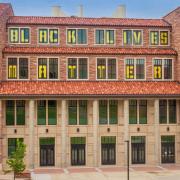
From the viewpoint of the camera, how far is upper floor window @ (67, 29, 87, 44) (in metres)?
52.0

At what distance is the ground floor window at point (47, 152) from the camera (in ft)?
162

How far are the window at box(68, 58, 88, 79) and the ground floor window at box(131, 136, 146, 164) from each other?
842 centimetres

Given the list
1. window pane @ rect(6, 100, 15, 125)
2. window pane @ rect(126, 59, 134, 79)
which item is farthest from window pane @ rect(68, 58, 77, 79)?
window pane @ rect(6, 100, 15, 125)

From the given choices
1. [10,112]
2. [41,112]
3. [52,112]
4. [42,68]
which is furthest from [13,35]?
[52,112]

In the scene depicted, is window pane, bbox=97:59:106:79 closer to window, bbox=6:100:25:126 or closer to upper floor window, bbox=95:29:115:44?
upper floor window, bbox=95:29:115:44

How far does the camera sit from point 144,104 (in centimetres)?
→ 5084

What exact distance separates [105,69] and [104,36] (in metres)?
3.82

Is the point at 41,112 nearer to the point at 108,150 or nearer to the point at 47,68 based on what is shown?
the point at 47,68

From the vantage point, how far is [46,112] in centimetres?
4941

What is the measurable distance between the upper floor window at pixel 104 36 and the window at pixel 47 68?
17.7 feet

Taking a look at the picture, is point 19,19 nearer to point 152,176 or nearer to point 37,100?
point 37,100

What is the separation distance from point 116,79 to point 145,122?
5450 mm

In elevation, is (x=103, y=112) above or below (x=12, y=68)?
below

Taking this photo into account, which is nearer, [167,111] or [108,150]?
[108,150]
